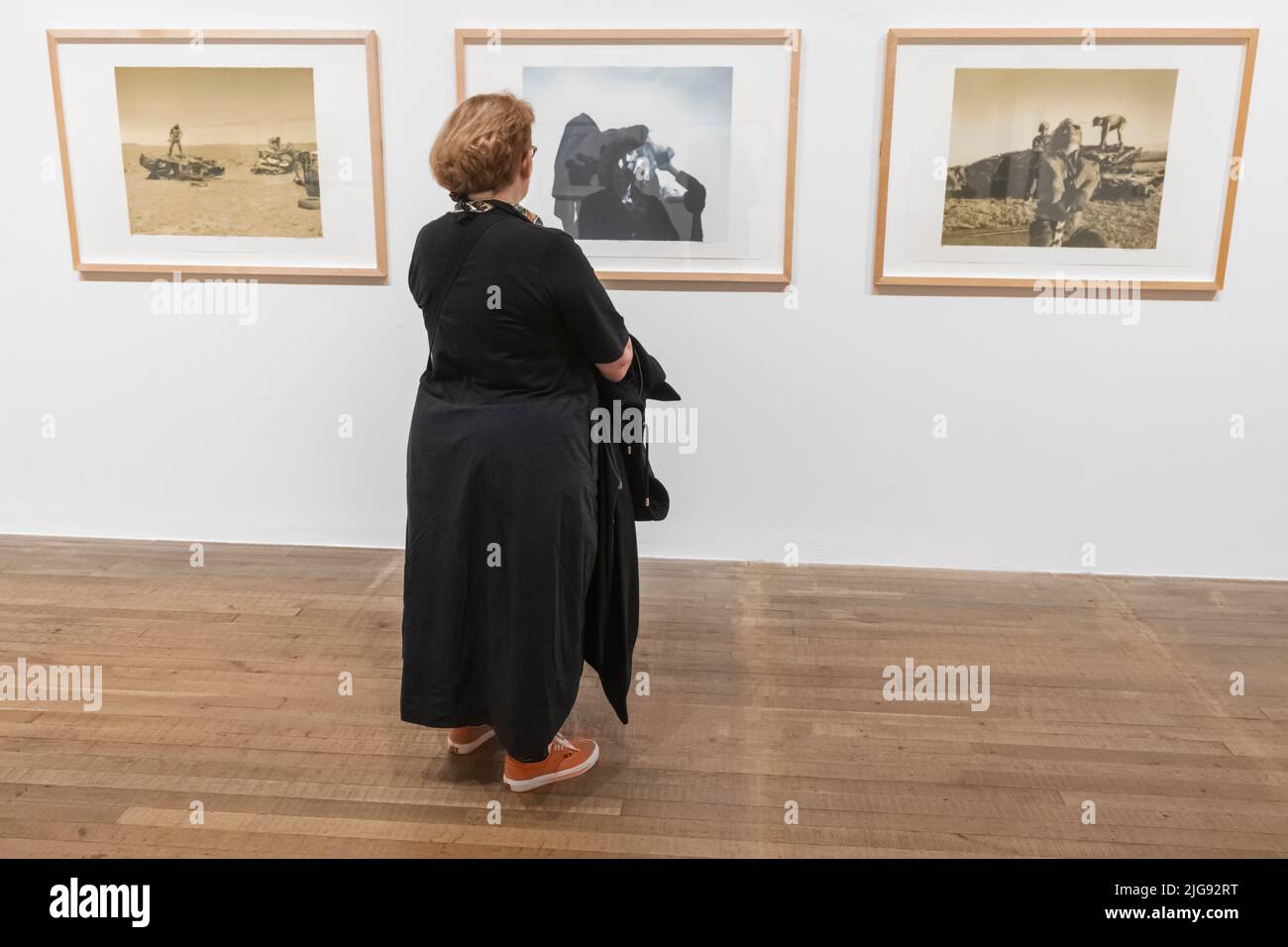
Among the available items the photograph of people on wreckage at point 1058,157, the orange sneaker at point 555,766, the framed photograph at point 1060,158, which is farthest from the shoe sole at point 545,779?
the photograph of people on wreckage at point 1058,157

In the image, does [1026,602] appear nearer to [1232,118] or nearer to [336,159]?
[1232,118]

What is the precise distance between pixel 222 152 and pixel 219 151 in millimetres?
13

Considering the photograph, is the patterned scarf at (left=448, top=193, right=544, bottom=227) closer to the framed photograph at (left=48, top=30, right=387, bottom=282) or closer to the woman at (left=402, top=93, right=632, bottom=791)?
the woman at (left=402, top=93, right=632, bottom=791)

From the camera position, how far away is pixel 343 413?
14.7 feet

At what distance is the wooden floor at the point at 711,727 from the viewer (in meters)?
2.58

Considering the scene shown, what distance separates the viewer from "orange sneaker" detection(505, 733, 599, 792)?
276 centimetres

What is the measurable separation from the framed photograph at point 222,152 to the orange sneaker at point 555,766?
2326mm

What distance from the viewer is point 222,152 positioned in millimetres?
4227

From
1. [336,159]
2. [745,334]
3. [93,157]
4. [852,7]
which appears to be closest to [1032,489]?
[745,334]

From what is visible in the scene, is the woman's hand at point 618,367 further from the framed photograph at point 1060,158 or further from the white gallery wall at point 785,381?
the framed photograph at point 1060,158

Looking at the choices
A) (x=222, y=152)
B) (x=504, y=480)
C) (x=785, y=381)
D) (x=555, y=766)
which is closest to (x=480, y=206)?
(x=504, y=480)

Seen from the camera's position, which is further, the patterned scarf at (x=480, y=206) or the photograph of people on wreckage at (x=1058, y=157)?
the photograph of people on wreckage at (x=1058, y=157)

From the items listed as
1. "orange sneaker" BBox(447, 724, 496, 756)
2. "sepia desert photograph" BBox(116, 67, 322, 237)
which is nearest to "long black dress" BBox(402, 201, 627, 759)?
"orange sneaker" BBox(447, 724, 496, 756)

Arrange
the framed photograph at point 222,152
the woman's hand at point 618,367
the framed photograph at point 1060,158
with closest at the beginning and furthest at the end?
the woman's hand at point 618,367, the framed photograph at point 1060,158, the framed photograph at point 222,152
